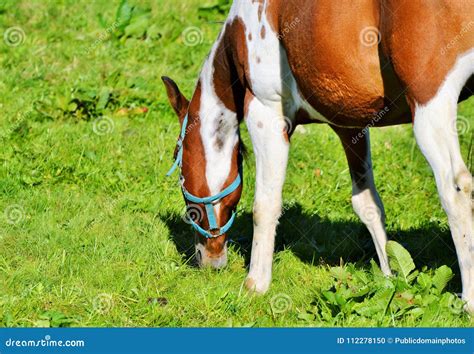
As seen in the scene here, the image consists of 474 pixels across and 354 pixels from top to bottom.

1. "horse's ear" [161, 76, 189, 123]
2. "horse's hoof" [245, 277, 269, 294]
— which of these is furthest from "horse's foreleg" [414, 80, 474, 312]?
"horse's ear" [161, 76, 189, 123]

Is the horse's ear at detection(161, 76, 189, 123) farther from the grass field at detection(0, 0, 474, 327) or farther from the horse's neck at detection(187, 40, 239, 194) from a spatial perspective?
the grass field at detection(0, 0, 474, 327)

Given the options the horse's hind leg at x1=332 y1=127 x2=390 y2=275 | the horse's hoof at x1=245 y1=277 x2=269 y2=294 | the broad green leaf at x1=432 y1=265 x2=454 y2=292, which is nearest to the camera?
the broad green leaf at x1=432 y1=265 x2=454 y2=292

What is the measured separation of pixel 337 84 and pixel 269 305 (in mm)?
1515

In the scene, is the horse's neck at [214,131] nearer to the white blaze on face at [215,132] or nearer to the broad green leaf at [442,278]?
the white blaze on face at [215,132]

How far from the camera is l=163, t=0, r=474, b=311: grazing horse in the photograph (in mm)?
4711

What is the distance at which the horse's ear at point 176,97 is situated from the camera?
6.48m

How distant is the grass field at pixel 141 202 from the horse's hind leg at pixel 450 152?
0.55 m

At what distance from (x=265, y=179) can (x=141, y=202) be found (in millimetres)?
1877

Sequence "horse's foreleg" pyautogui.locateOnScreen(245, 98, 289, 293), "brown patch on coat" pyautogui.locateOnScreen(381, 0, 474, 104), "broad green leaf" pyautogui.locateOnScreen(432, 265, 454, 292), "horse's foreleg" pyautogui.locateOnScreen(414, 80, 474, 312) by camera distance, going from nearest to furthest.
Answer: "brown patch on coat" pyautogui.locateOnScreen(381, 0, 474, 104) → "horse's foreleg" pyautogui.locateOnScreen(414, 80, 474, 312) → "broad green leaf" pyautogui.locateOnScreen(432, 265, 454, 292) → "horse's foreleg" pyautogui.locateOnScreen(245, 98, 289, 293)

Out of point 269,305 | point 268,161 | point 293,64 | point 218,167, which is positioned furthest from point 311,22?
point 269,305

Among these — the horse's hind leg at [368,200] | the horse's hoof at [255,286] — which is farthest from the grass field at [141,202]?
the horse's hind leg at [368,200]

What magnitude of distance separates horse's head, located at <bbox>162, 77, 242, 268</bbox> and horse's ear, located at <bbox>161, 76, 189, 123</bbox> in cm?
14

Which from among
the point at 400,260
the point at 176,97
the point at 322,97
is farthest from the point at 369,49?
the point at 176,97

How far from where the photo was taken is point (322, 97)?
211 inches
